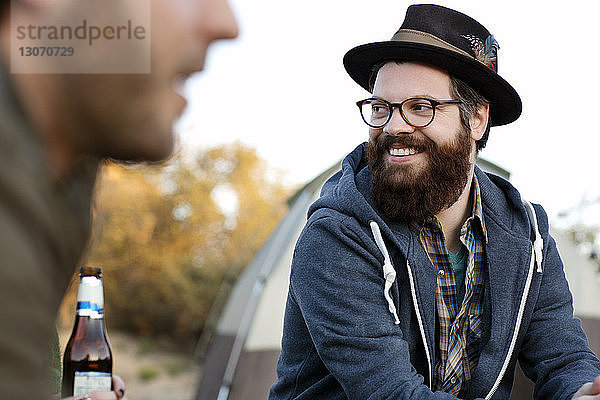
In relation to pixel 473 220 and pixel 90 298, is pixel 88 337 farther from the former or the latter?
pixel 473 220

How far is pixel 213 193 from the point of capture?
13.8m

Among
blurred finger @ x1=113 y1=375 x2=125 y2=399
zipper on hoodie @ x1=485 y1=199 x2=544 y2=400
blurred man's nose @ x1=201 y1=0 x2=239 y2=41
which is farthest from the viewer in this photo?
zipper on hoodie @ x1=485 y1=199 x2=544 y2=400

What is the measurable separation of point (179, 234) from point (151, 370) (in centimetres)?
338

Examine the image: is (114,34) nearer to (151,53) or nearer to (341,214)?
(151,53)

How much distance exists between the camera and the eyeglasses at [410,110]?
2078 mm

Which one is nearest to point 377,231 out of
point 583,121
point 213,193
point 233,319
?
point 233,319

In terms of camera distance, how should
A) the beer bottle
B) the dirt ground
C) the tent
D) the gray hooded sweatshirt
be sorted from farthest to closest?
the dirt ground, the tent, the gray hooded sweatshirt, the beer bottle

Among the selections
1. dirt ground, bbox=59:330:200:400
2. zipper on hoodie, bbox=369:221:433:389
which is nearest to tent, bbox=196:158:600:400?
zipper on hoodie, bbox=369:221:433:389

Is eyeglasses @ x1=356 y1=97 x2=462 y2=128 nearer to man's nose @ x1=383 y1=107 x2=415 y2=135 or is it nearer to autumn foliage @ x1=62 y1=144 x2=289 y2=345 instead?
man's nose @ x1=383 y1=107 x2=415 y2=135

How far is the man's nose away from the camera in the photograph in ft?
6.73

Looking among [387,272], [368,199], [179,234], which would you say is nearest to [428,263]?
[387,272]

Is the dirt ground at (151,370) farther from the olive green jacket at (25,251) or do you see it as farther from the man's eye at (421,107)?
the olive green jacket at (25,251)

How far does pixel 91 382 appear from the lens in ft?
4.09

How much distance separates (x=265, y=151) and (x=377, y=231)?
41.8 feet
